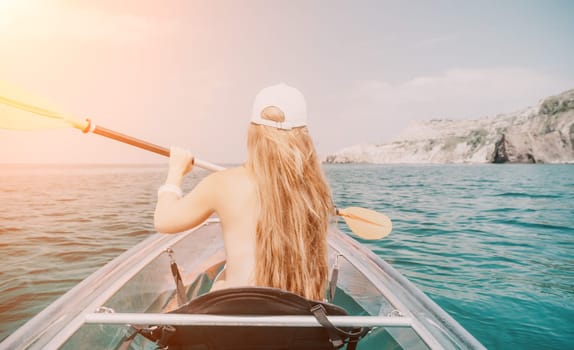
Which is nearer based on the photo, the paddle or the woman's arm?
the woman's arm

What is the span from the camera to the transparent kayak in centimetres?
140

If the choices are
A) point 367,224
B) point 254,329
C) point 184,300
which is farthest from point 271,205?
point 367,224

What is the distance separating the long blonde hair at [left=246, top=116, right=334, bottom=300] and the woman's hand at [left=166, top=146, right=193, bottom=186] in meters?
0.44

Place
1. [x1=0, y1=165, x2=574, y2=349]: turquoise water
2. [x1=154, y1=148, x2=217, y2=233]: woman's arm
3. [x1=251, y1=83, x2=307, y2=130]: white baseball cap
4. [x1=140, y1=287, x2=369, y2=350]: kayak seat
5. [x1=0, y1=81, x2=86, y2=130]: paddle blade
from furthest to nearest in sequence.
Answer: [x1=0, y1=165, x2=574, y2=349]: turquoise water < [x1=0, y1=81, x2=86, y2=130]: paddle blade < [x1=251, y1=83, x2=307, y2=130]: white baseball cap < [x1=154, y1=148, x2=217, y2=233]: woman's arm < [x1=140, y1=287, x2=369, y2=350]: kayak seat

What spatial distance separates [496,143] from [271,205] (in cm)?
9048

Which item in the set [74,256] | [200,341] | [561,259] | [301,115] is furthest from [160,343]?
[561,259]

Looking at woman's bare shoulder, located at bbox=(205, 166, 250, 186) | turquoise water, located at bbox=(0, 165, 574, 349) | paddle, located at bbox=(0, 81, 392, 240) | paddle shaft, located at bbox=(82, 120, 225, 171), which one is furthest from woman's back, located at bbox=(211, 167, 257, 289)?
turquoise water, located at bbox=(0, 165, 574, 349)

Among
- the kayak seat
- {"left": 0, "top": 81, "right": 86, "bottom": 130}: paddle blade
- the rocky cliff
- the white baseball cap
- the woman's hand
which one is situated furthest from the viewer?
the rocky cliff

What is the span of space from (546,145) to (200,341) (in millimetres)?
86141

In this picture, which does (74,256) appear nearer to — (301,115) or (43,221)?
(43,221)

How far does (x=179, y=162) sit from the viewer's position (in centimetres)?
195

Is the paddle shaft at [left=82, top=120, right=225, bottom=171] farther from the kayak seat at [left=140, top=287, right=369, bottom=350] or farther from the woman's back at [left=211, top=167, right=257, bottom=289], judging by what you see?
the kayak seat at [left=140, top=287, right=369, bottom=350]

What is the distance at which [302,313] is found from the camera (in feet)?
4.54

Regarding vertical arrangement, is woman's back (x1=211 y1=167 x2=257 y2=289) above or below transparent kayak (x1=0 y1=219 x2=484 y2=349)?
above
